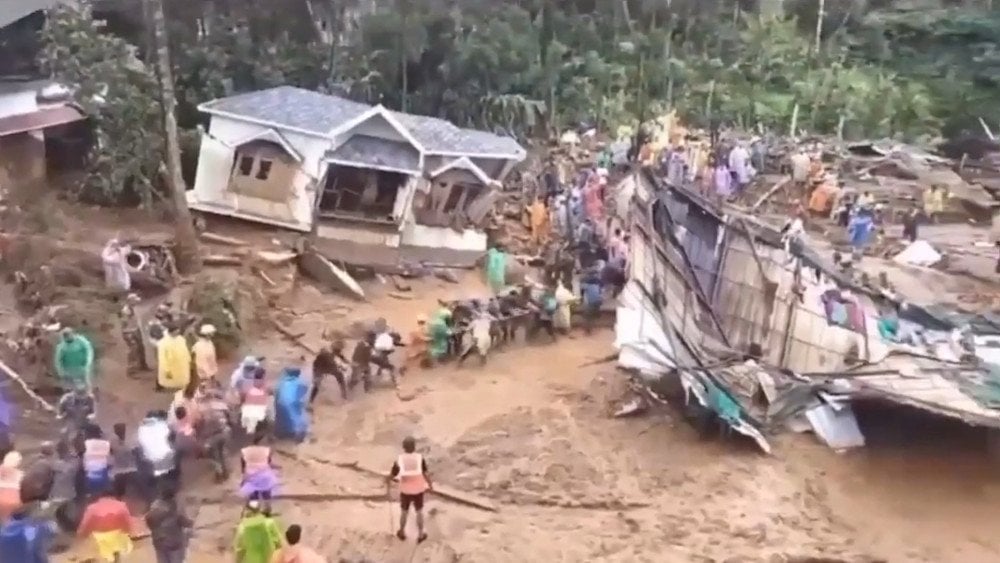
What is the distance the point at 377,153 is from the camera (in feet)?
53.8

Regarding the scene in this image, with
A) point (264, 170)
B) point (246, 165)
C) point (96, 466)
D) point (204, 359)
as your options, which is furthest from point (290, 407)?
point (246, 165)

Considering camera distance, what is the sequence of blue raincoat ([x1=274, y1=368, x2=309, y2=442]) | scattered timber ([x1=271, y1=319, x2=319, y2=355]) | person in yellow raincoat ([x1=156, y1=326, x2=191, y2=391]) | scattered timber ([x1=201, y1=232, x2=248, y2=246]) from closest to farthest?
blue raincoat ([x1=274, y1=368, x2=309, y2=442]) < person in yellow raincoat ([x1=156, y1=326, x2=191, y2=391]) < scattered timber ([x1=271, y1=319, x2=319, y2=355]) < scattered timber ([x1=201, y1=232, x2=248, y2=246])

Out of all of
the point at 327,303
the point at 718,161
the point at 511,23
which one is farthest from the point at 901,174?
the point at 327,303

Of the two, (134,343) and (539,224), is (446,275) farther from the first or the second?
(134,343)

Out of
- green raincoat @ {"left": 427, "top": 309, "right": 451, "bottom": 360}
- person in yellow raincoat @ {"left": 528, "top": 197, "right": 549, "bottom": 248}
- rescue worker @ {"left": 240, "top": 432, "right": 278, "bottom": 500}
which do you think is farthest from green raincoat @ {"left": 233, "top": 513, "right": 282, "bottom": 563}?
person in yellow raincoat @ {"left": 528, "top": 197, "right": 549, "bottom": 248}

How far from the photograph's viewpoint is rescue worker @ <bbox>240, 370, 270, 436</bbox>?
9969mm

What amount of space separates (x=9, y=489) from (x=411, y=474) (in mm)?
2939

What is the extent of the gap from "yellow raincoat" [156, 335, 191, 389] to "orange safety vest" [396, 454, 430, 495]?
337cm

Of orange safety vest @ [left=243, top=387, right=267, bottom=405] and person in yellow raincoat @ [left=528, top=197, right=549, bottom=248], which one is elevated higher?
orange safety vest @ [left=243, top=387, right=267, bottom=405]

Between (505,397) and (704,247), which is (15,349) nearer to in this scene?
(505,397)

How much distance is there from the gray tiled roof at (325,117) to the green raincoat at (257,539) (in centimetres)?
939

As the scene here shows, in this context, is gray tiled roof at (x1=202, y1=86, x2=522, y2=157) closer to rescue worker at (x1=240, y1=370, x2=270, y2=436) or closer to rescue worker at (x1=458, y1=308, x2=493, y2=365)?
rescue worker at (x1=458, y1=308, x2=493, y2=365)

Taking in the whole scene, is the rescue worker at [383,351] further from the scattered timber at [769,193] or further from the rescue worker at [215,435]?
the scattered timber at [769,193]

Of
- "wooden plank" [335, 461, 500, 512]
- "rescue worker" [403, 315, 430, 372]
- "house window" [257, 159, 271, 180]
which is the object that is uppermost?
"house window" [257, 159, 271, 180]
